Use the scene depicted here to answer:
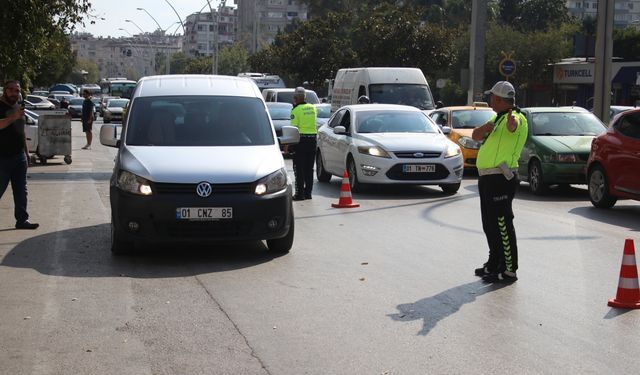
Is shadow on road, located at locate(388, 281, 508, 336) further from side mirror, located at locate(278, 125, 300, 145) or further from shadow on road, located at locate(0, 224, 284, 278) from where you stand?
side mirror, located at locate(278, 125, 300, 145)

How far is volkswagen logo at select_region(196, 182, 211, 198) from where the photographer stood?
31.9 feet

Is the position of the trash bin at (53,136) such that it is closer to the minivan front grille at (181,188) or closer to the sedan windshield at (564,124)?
the sedan windshield at (564,124)

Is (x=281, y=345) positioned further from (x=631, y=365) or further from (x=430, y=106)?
(x=430, y=106)

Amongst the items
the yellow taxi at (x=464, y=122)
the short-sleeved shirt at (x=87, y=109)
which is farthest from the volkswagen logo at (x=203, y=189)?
the short-sleeved shirt at (x=87, y=109)

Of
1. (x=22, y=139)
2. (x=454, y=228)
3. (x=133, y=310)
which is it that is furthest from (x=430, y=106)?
(x=133, y=310)

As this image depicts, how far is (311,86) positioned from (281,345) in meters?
54.8

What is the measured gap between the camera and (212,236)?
9859 mm

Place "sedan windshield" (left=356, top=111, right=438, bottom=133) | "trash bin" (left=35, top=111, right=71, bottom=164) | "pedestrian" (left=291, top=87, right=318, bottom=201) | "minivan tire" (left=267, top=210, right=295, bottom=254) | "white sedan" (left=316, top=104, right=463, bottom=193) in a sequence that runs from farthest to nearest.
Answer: "trash bin" (left=35, top=111, right=71, bottom=164)
"sedan windshield" (left=356, top=111, right=438, bottom=133)
"white sedan" (left=316, top=104, right=463, bottom=193)
"pedestrian" (left=291, top=87, right=318, bottom=201)
"minivan tire" (left=267, top=210, right=295, bottom=254)

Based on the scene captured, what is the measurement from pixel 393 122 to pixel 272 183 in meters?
8.46

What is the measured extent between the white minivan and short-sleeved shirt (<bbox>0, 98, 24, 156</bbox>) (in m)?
1.68

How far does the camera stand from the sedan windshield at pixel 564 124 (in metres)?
18.1

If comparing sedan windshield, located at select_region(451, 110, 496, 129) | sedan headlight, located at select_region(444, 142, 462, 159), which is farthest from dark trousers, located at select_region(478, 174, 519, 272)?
sedan windshield, located at select_region(451, 110, 496, 129)

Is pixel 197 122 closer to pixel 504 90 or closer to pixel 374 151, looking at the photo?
pixel 504 90

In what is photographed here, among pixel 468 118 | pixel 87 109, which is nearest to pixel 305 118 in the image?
pixel 468 118
